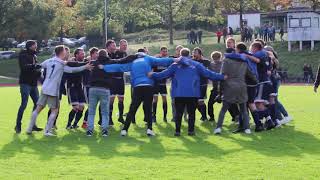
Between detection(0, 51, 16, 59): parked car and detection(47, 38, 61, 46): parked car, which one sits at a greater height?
detection(47, 38, 61, 46): parked car

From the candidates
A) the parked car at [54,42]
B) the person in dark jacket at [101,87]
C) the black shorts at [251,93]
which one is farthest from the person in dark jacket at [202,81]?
the parked car at [54,42]

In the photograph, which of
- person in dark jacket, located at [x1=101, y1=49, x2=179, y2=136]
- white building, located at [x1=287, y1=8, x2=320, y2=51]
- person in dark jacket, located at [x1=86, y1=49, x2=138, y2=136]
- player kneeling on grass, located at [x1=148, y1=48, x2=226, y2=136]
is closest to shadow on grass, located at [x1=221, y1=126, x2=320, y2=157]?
player kneeling on grass, located at [x1=148, y1=48, x2=226, y2=136]

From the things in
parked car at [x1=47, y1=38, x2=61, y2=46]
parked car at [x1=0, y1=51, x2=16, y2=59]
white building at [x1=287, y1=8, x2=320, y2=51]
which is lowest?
parked car at [x1=0, y1=51, x2=16, y2=59]

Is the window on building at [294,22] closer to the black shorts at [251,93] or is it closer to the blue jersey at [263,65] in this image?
the blue jersey at [263,65]

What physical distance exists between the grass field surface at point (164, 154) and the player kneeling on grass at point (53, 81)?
57 centimetres

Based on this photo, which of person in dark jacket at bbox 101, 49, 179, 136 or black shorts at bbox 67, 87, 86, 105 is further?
black shorts at bbox 67, 87, 86, 105

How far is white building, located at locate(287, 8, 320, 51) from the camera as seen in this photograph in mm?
52281

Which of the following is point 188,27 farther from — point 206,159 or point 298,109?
point 206,159

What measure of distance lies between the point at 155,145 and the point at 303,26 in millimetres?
43760

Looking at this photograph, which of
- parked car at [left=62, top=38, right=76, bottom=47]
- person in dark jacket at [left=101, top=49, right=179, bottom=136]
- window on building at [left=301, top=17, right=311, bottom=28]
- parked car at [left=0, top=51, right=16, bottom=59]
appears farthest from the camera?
parked car at [left=62, top=38, right=76, bottom=47]

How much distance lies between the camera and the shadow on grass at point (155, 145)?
10664 mm

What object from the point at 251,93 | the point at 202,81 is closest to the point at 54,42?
the point at 202,81

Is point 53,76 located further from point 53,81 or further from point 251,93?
point 251,93

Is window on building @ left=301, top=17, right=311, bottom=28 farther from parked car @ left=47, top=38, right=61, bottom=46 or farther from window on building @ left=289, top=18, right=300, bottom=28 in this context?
parked car @ left=47, top=38, right=61, bottom=46
